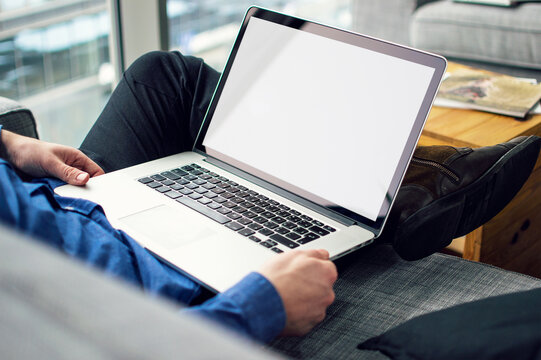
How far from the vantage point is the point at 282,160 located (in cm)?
102

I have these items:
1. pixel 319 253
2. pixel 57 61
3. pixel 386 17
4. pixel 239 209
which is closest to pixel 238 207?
pixel 239 209

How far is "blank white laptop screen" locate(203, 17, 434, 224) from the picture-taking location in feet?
2.97

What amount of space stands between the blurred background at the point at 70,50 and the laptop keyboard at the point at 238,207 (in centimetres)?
108

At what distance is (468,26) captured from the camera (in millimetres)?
2311

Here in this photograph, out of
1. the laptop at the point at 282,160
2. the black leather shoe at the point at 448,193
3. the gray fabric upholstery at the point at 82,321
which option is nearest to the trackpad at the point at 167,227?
the laptop at the point at 282,160

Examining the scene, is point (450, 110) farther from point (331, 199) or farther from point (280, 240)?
point (280, 240)

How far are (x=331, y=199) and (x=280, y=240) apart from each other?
14cm

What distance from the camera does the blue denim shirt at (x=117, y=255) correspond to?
26.6 inches

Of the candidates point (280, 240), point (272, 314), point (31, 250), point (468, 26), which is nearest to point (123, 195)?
point (280, 240)

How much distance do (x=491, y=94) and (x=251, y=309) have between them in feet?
3.60

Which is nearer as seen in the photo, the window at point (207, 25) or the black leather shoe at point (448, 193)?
the black leather shoe at point (448, 193)

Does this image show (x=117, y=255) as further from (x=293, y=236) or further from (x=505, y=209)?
(x=505, y=209)

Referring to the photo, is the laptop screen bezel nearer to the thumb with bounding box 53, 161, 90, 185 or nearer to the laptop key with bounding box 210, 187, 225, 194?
the laptop key with bounding box 210, 187, 225, 194

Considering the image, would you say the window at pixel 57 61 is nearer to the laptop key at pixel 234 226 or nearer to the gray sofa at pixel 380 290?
the gray sofa at pixel 380 290
